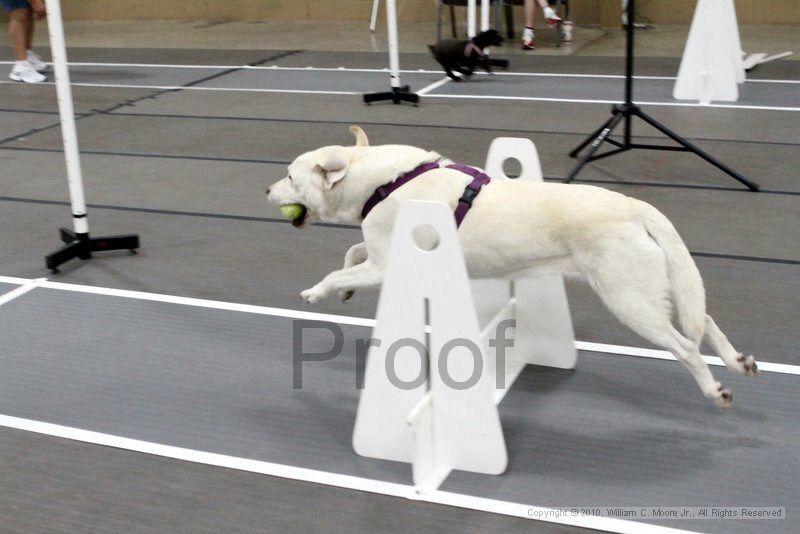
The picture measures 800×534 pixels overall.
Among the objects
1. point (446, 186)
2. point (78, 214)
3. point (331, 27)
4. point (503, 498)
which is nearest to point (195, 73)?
point (331, 27)

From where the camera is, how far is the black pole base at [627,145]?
5602mm

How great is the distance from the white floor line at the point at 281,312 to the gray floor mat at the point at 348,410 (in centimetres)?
7

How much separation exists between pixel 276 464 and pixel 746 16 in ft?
34.1

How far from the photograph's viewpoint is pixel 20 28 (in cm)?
970

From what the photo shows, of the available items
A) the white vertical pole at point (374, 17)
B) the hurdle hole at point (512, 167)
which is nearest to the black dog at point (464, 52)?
the hurdle hole at point (512, 167)

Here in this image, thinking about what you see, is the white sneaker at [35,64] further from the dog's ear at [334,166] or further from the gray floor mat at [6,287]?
the dog's ear at [334,166]

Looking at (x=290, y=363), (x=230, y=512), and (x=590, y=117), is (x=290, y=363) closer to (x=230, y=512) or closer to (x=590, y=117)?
(x=230, y=512)

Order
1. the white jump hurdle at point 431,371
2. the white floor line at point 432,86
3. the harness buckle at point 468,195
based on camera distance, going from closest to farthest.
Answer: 1. the white jump hurdle at point 431,371
2. the harness buckle at point 468,195
3. the white floor line at point 432,86

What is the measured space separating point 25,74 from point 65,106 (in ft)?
20.1

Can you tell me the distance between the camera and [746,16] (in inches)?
453

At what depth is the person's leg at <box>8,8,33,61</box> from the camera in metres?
9.54

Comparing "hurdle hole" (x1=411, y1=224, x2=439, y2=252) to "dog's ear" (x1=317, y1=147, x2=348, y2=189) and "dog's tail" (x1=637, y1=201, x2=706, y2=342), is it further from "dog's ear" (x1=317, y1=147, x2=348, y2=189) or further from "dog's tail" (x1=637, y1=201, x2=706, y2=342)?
"dog's tail" (x1=637, y1=201, x2=706, y2=342)

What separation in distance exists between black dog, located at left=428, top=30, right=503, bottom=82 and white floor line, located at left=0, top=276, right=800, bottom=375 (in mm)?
5164

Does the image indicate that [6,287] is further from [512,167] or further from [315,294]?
[512,167]
